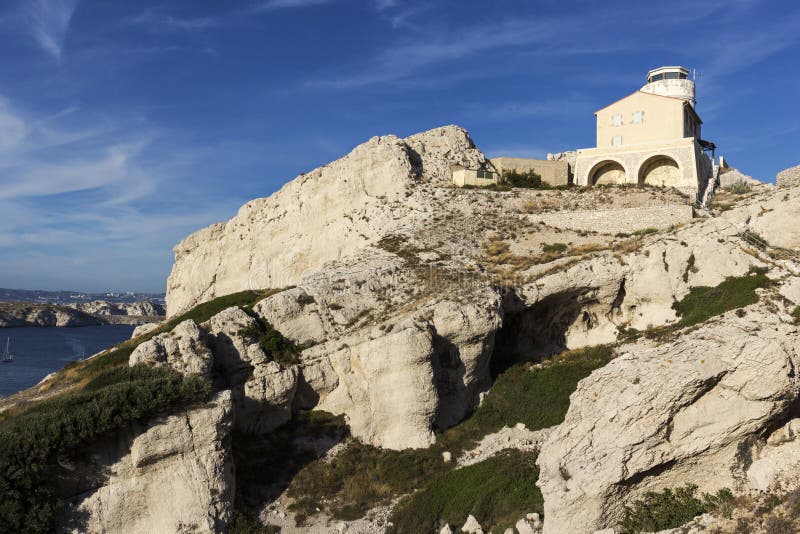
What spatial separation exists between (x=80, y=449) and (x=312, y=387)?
28.8 feet

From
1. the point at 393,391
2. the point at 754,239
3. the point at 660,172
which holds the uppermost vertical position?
the point at 660,172

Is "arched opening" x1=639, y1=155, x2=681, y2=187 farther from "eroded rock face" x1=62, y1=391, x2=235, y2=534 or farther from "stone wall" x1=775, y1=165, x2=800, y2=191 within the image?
"eroded rock face" x1=62, y1=391, x2=235, y2=534

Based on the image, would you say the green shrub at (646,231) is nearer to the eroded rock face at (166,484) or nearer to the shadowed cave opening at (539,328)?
the shadowed cave opening at (539,328)

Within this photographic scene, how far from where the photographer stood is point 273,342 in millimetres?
25375

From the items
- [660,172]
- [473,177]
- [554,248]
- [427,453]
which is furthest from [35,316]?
[427,453]

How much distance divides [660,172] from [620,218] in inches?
337

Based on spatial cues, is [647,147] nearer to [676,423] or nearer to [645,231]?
[645,231]

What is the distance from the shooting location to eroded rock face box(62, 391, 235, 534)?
18.8 m

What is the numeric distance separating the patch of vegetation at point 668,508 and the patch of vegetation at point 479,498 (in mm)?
2530

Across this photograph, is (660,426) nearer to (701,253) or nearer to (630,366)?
(630,366)

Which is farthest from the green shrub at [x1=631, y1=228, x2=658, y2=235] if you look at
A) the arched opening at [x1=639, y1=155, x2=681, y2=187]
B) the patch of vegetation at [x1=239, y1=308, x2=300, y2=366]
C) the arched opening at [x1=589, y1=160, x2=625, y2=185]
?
the patch of vegetation at [x1=239, y1=308, x2=300, y2=366]

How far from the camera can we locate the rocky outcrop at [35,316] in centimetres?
15588

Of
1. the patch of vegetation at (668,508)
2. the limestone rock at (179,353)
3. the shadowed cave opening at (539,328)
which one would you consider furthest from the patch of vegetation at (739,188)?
the limestone rock at (179,353)

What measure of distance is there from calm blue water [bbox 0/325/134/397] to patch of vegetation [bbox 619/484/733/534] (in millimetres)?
63902
